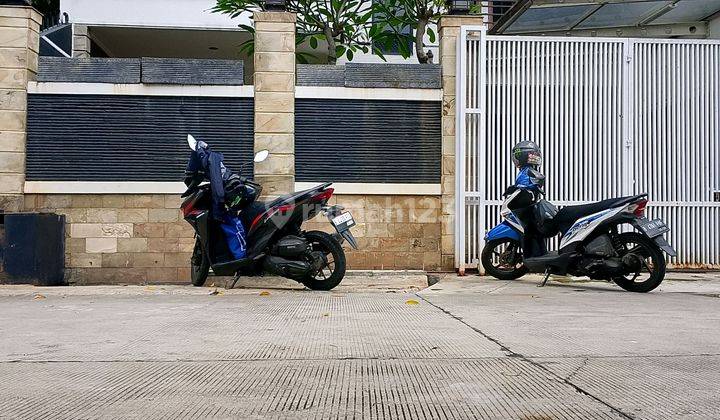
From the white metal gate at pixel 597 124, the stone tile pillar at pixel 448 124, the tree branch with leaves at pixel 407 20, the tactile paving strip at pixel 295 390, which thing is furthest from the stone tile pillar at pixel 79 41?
the tactile paving strip at pixel 295 390

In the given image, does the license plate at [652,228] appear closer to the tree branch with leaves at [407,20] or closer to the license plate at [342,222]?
the license plate at [342,222]

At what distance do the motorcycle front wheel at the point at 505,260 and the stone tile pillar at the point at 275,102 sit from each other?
2769 millimetres

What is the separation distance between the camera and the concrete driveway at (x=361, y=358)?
3029mm

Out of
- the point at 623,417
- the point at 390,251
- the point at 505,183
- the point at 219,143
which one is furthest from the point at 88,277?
the point at 623,417

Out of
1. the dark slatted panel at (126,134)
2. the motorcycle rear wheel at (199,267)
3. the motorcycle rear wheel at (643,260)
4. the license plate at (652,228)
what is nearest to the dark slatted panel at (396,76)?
the dark slatted panel at (126,134)

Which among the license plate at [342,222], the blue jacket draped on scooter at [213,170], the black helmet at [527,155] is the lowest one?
the license plate at [342,222]

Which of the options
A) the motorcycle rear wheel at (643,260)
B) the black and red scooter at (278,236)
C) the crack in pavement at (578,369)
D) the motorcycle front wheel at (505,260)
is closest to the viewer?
the crack in pavement at (578,369)

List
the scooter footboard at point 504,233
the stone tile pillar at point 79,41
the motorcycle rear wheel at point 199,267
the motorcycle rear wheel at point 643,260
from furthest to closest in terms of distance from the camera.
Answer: the stone tile pillar at point 79,41, the scooter footboard at point 504,233, the motorcycle rear wheel at point 199,267, the motorcycle rear wheel at point 643,260

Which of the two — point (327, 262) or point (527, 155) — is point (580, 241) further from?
point (327, 262)

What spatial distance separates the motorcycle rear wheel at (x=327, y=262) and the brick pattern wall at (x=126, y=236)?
2570 mm

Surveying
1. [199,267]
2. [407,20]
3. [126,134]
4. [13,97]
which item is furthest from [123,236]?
[407,20]

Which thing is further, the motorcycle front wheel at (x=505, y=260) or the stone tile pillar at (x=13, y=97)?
the stone tile pillar at (x=13, y=97)

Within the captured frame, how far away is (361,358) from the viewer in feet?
13.0

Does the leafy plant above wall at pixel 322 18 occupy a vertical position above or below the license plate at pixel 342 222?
above
